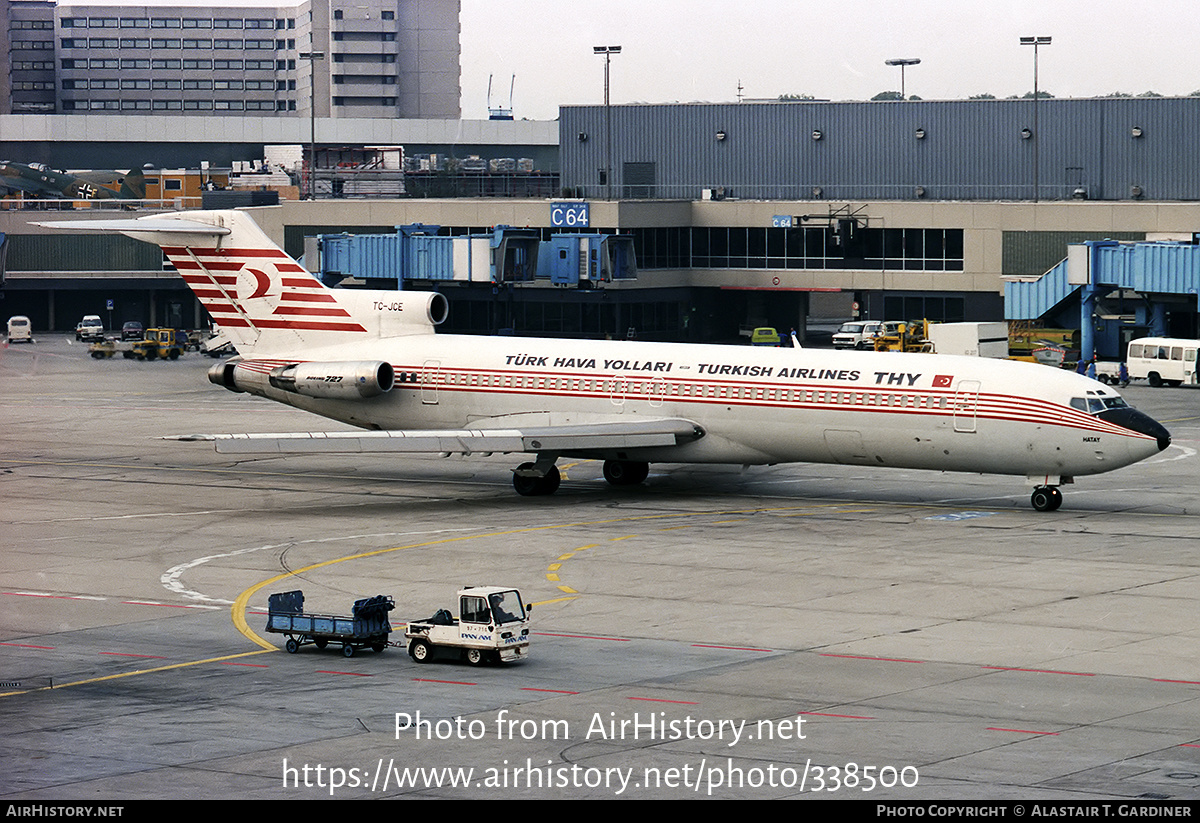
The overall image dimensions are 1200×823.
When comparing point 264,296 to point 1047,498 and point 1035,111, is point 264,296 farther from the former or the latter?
point 1035,111

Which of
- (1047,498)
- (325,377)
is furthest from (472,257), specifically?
(1047,498)

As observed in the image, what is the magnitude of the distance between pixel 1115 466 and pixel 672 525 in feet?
37.8

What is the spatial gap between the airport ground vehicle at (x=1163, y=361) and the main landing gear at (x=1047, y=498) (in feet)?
126

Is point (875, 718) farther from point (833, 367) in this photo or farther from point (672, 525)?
→ point (833, 367)

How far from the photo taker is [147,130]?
7800 inches

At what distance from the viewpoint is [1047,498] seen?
151 feet

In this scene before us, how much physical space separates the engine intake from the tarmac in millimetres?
2911

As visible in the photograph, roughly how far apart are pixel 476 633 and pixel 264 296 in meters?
30.3

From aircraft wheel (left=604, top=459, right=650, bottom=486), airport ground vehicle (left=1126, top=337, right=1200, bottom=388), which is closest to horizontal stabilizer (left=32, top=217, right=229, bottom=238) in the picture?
aircraft wheel (left=604, top=459, right=650, bottom=486)

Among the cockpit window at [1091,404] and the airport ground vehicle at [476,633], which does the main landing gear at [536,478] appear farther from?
the airport ground vehicle at [476,633]

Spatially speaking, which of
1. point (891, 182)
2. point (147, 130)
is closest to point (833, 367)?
point (891, 182)

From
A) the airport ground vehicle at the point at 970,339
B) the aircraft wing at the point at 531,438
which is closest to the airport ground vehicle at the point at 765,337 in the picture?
the airport ground vehicle at the point at 970,339

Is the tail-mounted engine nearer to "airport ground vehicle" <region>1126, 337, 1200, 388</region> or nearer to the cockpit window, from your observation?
the cockpit window

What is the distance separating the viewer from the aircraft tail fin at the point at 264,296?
183 feet
